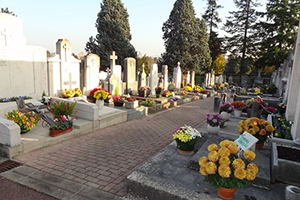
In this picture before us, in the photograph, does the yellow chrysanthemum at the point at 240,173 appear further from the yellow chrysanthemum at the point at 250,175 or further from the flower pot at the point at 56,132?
the flower pot at the point at 56,132

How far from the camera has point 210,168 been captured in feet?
10.2

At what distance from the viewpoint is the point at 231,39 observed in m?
36.8

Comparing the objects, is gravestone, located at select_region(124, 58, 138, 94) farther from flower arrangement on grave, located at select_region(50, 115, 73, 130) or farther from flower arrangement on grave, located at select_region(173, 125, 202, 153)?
flower arrangement on grave, located at select_region(173, 125, 202, 153)

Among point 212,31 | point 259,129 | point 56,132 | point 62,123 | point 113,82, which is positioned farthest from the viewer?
point 212,31

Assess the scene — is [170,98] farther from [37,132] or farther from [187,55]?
[187,55]

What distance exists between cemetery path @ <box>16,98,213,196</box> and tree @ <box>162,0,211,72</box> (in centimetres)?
2053

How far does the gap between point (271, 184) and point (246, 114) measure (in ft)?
19.6

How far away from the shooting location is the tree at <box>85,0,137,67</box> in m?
28.1

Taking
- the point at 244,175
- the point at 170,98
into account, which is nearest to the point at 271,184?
the point at 244,175

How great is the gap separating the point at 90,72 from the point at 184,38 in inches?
724

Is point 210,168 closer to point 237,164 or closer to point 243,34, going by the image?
point 237,164

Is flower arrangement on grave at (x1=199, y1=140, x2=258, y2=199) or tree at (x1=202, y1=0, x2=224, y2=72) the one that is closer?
flower arrangement on grave at (x1=199, y1=140, x2=258, y2=199)

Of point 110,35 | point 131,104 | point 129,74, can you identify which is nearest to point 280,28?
point 110,35

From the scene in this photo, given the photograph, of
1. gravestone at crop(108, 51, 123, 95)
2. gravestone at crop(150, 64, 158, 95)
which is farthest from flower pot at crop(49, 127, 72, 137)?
gravestone at crop(150, 64, 158, 95)
